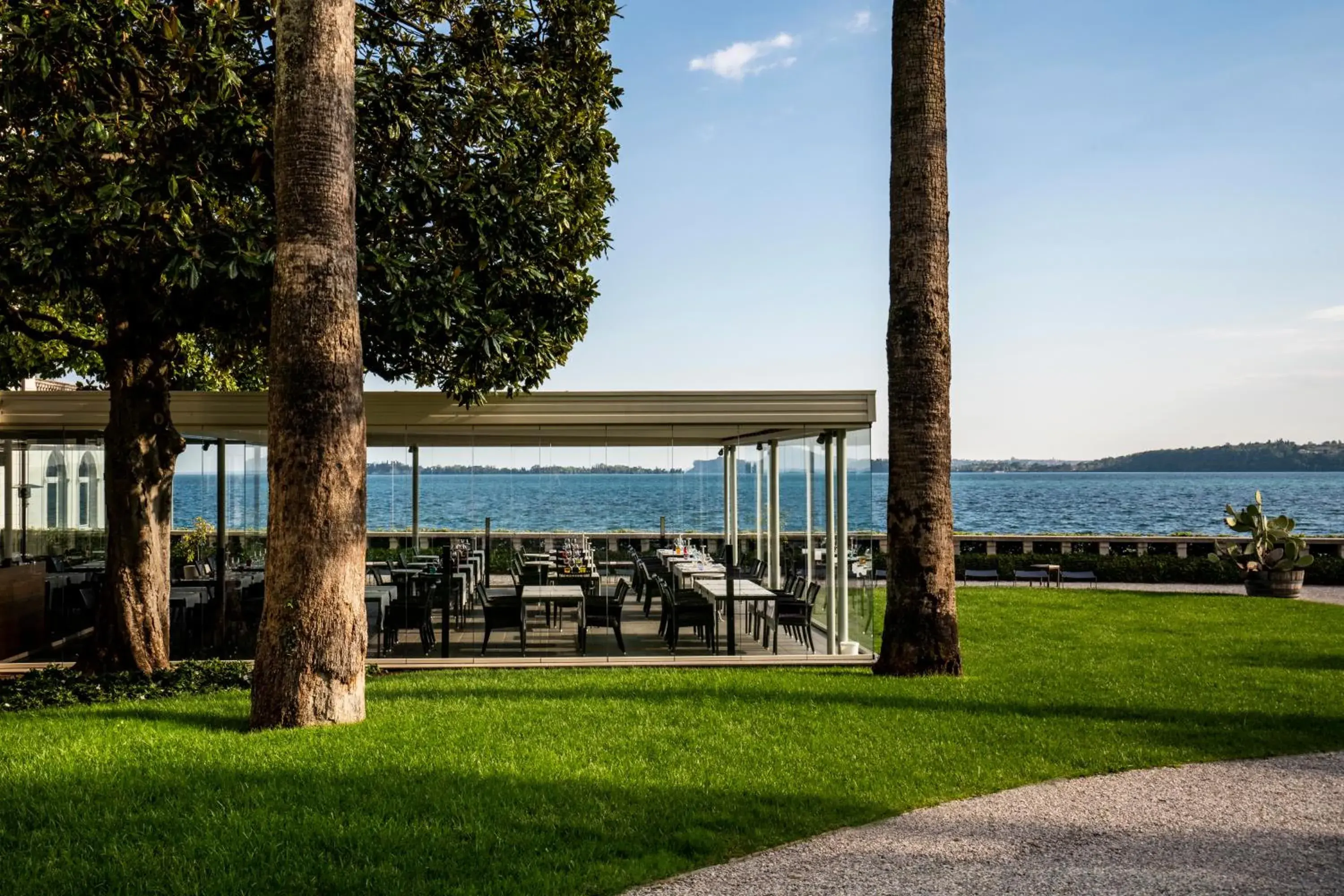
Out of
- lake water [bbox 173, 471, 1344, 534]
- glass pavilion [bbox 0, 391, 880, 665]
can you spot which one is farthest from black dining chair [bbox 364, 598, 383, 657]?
lake water [bbox 173, 471, 1344, 534]

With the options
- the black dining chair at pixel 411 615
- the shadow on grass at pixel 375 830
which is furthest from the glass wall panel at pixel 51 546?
the shadow on grass at pixel 375 830

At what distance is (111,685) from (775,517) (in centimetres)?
929

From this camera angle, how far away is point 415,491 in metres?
13.5

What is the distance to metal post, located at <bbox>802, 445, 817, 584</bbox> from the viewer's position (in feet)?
45.3

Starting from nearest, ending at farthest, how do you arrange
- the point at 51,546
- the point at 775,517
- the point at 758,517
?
the point at 51,546 < the point at 775,517 < the point at 758,517

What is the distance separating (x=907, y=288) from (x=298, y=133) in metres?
5.77

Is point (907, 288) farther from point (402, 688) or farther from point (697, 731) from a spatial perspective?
point (402, 688)

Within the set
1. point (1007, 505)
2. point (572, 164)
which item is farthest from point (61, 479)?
point (1007, 505)

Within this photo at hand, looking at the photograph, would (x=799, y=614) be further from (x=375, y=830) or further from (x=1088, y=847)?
(x=375, y=830)

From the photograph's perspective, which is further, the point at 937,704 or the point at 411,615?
the point at 411,615

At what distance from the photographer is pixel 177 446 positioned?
439 inches

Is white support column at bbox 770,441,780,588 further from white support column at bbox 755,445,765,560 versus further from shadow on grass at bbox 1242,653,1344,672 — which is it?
shadow on grass at bbox 1242,653,1344,672

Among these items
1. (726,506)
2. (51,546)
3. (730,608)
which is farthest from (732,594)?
(51,546)

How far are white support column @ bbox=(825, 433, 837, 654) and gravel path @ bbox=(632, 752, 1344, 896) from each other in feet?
20.2
